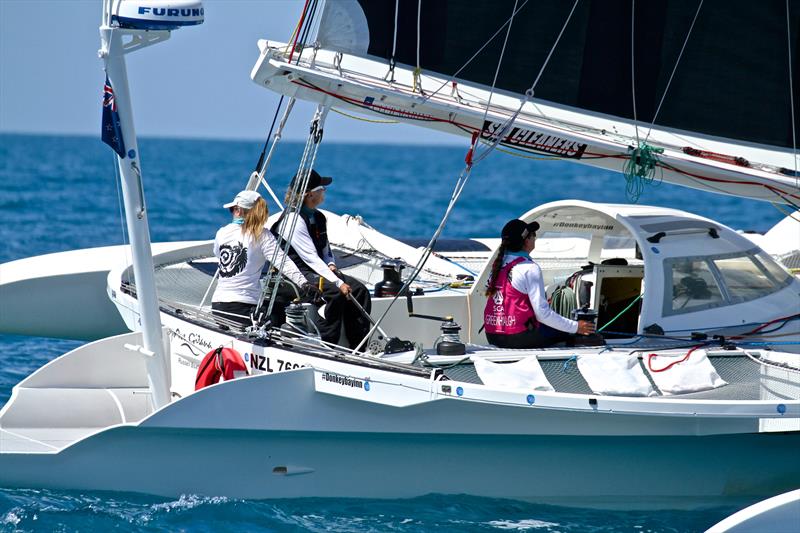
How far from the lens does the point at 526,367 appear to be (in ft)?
23.4

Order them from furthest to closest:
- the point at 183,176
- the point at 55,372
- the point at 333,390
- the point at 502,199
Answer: the point at 183,176 < the point at 502,199 < the point at 55,372 < the point at 333,390

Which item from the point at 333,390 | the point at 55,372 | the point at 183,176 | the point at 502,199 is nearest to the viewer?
the point at 333,390

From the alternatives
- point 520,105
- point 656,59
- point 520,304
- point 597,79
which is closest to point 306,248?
point 520,304

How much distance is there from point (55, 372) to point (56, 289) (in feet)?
11.7

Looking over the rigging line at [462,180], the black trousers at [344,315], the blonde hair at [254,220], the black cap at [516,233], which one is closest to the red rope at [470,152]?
the rigging line at [462,180]

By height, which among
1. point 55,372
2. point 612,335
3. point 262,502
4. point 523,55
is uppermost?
point 523,55

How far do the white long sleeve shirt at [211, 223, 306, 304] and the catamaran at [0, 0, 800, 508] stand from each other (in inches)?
8.3

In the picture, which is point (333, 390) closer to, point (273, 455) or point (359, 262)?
point (273, 455)

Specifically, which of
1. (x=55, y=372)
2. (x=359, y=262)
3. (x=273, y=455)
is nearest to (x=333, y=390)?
(x=273, y=455)

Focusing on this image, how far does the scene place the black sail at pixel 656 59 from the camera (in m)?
8.49

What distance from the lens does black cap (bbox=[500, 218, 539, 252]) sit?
7.82m

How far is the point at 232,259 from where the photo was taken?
7953mm

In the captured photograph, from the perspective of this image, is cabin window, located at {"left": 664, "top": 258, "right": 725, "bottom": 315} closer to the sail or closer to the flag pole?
the sail

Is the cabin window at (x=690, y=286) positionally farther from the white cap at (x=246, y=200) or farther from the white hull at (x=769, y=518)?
the white cap at (x=246, y=200)
